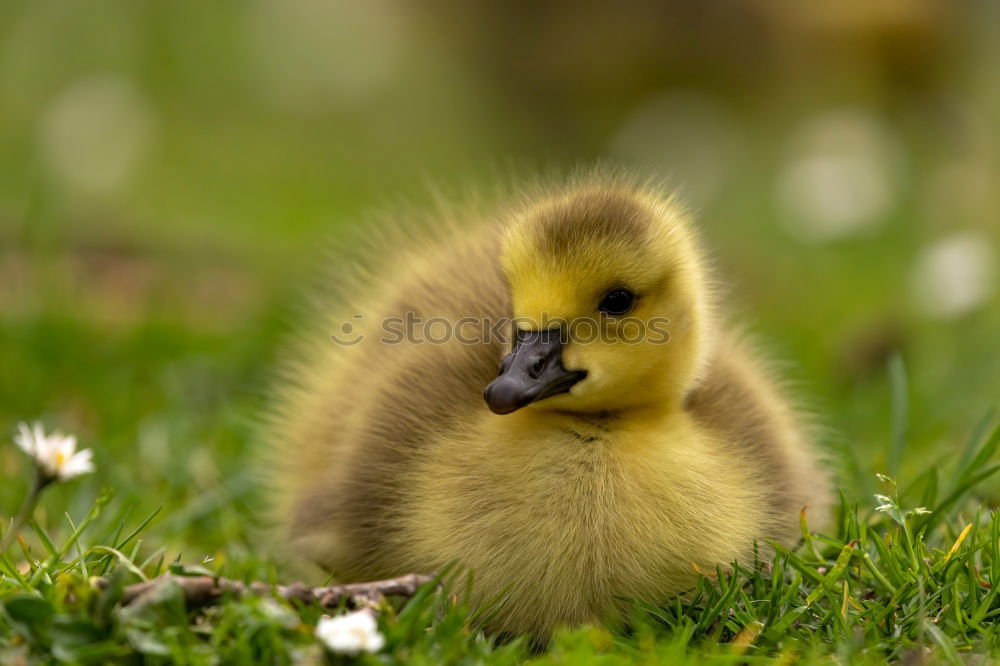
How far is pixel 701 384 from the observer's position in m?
2.34

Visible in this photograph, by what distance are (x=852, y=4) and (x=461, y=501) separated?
4.20 m

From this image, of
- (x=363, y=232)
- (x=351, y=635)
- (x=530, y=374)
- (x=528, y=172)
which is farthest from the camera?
(x=528, y=172)

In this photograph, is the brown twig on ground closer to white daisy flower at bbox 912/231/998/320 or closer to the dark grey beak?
the dark grey beak

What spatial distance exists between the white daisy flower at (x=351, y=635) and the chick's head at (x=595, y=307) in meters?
0.44

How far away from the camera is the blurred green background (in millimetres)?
3445

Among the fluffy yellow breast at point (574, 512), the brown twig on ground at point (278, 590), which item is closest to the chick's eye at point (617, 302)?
the fluffy yellow breast at point (574, 512)

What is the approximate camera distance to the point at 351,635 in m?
1.66

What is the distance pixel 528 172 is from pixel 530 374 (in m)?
3.46

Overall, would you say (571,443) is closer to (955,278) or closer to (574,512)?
(574,512)

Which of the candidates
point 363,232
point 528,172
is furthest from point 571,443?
point 528,172

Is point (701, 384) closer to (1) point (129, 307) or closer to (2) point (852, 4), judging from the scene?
(1) point (129, 307)

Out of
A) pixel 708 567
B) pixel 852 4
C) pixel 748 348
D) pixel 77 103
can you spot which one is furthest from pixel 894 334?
pixel 77 103

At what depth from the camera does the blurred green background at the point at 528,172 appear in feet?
11.3

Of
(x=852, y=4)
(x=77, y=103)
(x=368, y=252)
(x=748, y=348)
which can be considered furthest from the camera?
(x=77, y=103)
